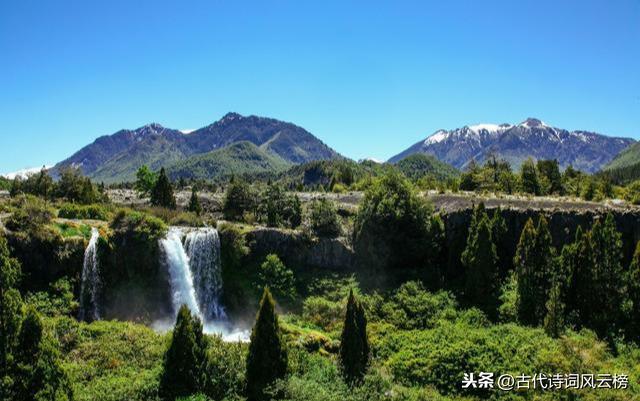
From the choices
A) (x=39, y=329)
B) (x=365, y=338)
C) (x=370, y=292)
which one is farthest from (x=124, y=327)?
(x=370, y=292)

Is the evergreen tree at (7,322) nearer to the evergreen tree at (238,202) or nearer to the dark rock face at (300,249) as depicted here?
the dark rock face at (300,249)

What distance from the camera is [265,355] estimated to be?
2212 centimetres

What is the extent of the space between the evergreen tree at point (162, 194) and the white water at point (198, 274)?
1585cm

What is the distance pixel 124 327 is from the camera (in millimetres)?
28719

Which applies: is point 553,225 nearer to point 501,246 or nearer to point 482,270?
point 501,246

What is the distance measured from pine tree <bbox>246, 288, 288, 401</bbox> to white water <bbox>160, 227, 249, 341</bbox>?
13.1 meters

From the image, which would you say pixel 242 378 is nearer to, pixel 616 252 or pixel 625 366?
pixel 625 366

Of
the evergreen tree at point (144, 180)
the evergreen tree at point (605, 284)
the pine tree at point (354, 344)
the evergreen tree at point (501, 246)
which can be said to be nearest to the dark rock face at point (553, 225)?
the evergreen tree at point (501, 246)

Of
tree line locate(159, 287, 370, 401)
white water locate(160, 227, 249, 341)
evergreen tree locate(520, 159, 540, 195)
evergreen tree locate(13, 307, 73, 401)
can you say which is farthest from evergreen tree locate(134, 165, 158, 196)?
evergreen tree locate(520, 159, 540, 195)

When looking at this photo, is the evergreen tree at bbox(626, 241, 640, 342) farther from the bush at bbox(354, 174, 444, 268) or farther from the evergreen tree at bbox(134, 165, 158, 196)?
the evergreen tree at bbox(134, 165, 158, 196)

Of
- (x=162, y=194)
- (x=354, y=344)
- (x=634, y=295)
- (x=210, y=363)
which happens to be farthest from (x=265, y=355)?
(x=162, y=194)

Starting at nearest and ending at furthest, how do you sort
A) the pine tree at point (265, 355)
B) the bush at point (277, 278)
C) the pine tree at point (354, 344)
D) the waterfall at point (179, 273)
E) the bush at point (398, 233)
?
the pine tree at point (265, 355) → the pine tree at point (354, 344) → the waterfall at point (179, 273) → the bush at point (277, 278) → the bush at point (398, 233)

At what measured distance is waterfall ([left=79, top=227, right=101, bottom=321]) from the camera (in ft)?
109

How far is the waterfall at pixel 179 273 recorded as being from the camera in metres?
36.1
